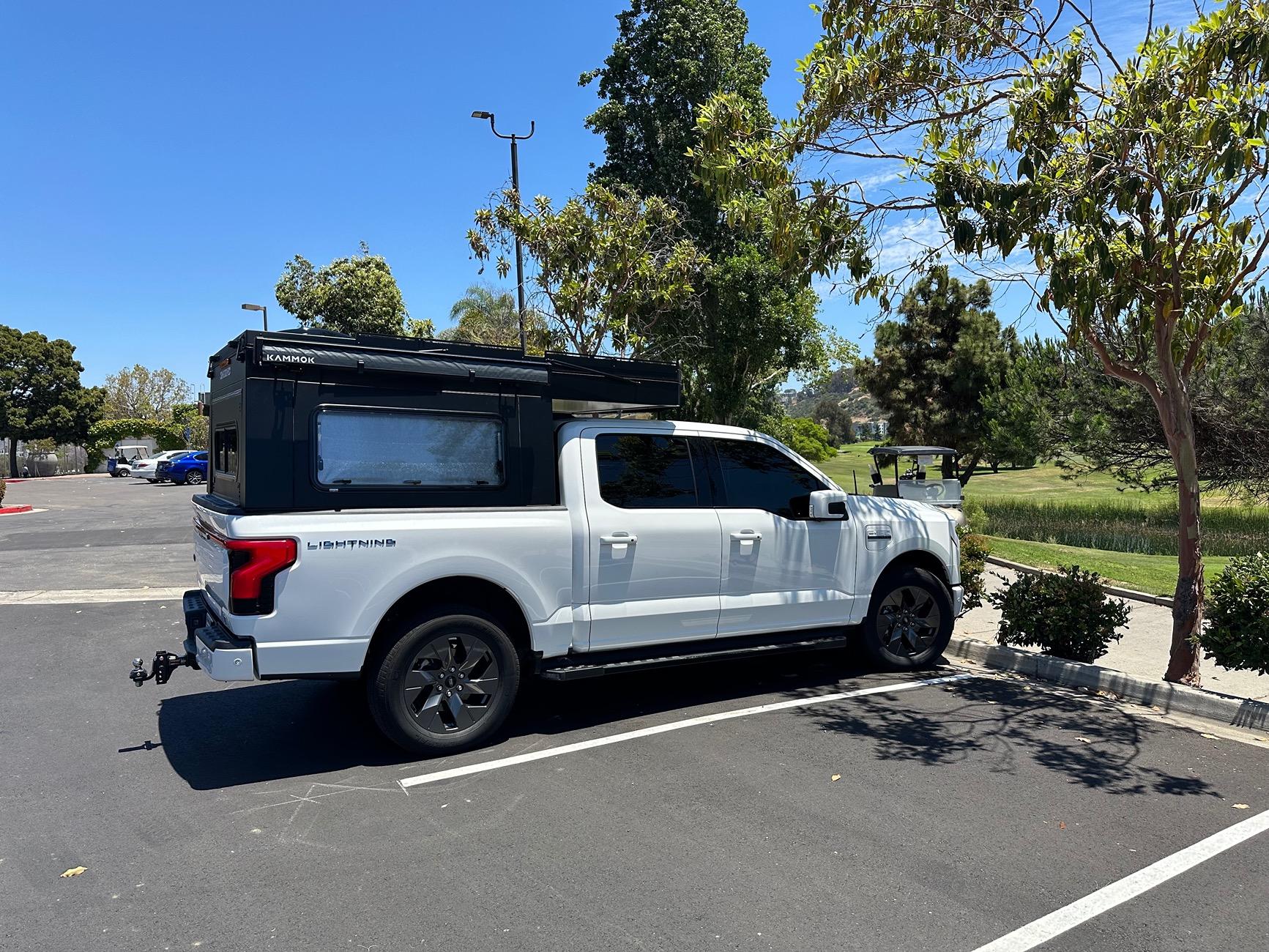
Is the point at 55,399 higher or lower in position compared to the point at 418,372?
higher

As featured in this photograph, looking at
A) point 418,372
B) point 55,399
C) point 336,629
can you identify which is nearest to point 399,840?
point 336,629

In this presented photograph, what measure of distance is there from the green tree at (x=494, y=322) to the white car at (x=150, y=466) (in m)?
13.4

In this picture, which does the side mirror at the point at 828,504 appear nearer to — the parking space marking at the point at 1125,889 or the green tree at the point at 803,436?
the parking space marking at the point at 1125,889

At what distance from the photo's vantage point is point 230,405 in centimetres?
563

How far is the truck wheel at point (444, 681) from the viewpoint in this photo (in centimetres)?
519

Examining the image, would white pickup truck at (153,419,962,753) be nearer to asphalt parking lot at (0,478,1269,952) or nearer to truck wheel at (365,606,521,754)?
truck wheel at (365,606,521,754)

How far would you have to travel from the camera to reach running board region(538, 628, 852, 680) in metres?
5.74

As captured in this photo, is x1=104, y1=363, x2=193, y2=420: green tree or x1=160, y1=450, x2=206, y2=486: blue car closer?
x1=160, y1=450, x2=206, y2=486: blue car

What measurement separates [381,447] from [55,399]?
2249 inches

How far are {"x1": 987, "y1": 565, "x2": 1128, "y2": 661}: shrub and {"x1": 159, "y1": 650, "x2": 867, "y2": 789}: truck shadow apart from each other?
1.46m

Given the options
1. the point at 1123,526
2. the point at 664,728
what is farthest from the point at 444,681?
the point at 1123,526

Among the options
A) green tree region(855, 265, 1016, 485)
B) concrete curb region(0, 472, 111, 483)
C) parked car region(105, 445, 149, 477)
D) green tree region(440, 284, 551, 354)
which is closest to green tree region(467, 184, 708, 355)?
green tree region(440, 284, 551, 354)

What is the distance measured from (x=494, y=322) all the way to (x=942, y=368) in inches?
732

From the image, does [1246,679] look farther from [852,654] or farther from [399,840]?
[399,840]
